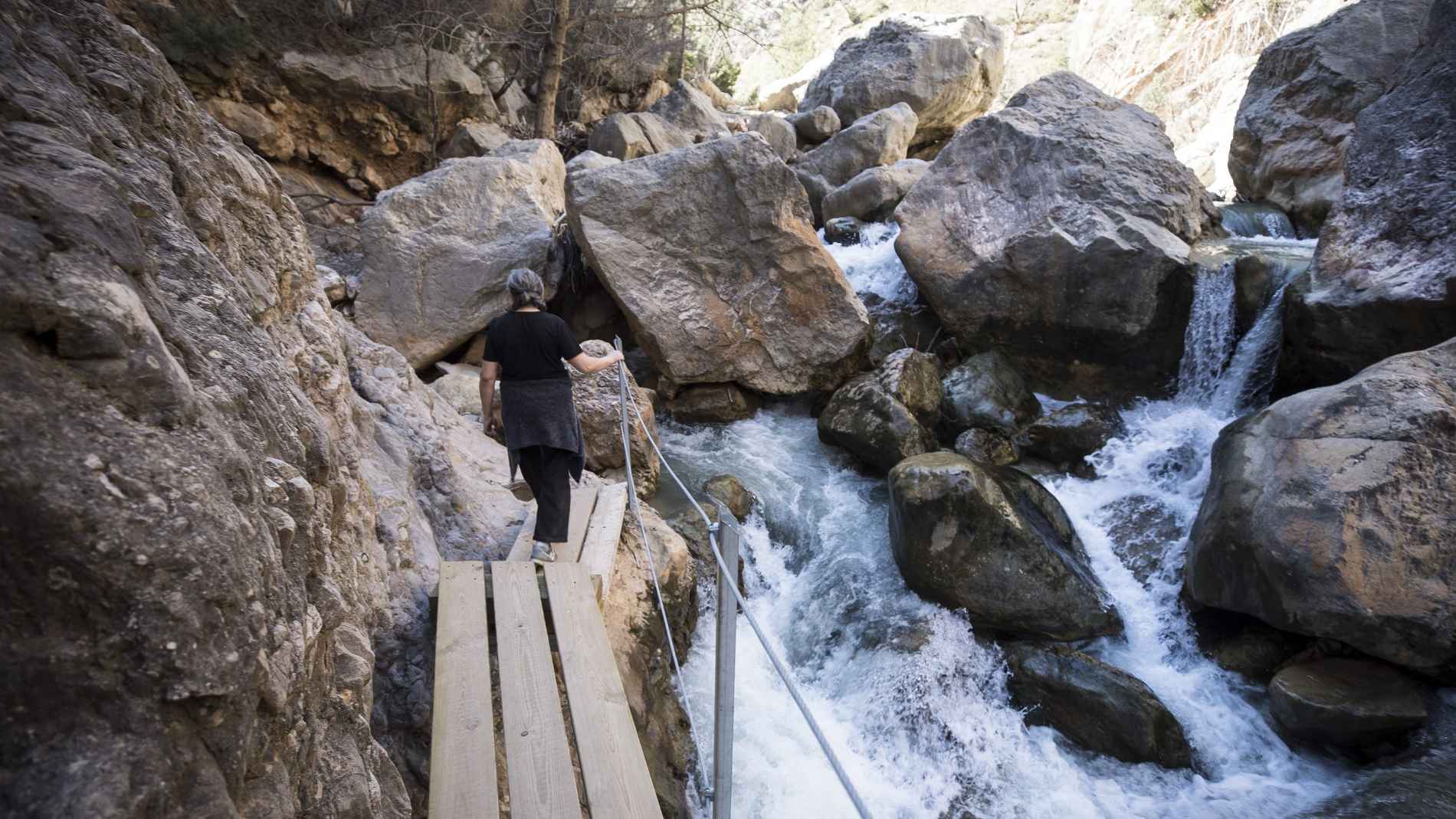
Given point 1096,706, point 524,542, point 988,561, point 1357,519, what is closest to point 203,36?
point 524,542

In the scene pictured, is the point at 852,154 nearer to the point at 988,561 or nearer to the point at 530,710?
the point at 988,561

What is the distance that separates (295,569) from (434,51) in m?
11.3

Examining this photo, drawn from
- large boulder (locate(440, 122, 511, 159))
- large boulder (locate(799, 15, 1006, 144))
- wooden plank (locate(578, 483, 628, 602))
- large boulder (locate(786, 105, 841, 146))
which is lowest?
wooden plank (locate(578, 483, 628, 602))

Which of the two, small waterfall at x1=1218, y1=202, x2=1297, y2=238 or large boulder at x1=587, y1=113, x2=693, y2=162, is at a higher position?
small waterfall at x1=1218, y1=202, x2=1297, y2=238

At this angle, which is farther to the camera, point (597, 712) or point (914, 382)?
point (914, 382)

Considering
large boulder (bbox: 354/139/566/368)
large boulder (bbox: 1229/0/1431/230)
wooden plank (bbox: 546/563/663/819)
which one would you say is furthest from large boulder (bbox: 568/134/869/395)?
large boulder (bbox: 1229/0/1431/230)

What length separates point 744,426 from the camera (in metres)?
7.87

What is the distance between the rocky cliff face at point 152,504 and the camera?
3.55 feet

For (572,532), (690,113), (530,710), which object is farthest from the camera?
(690,113)

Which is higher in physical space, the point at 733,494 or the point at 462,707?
the point at 462,707

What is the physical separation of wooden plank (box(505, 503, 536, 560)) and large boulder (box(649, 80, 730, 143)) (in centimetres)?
1088

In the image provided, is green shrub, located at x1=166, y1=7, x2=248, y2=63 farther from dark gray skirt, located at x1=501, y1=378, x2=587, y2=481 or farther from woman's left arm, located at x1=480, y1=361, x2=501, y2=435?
dark gray skirt, located at x1=501, y1=378, x2=587, y2=481

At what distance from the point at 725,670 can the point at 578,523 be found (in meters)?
2.31

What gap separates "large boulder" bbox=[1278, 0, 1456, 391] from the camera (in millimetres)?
5637
